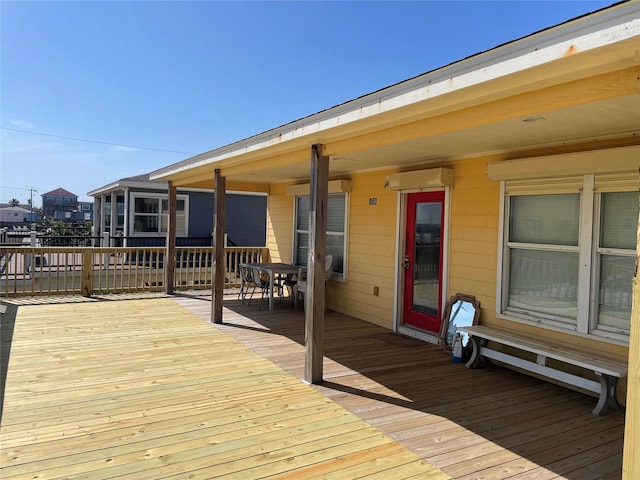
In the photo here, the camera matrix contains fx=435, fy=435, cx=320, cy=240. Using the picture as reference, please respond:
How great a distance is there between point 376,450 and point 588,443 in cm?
139

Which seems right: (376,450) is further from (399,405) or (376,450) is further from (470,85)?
(470,85)

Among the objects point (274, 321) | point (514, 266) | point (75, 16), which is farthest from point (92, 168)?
point (514, 266)

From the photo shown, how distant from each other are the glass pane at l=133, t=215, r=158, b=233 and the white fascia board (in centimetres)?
990

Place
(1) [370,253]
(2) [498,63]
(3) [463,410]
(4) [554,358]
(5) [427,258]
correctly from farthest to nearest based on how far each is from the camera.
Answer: (1) [370,253]
(5) [427,258]
(4) [554,358]
(3) [463,410]
(2) [498,63]

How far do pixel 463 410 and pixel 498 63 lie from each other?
8.03 ft

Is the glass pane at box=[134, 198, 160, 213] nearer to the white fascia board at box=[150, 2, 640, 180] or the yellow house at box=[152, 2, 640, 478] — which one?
the yellow house at box=[152, 2, 640, 478]

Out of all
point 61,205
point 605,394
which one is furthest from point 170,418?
point 61,205

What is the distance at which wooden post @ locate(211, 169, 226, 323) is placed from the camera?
5996mm

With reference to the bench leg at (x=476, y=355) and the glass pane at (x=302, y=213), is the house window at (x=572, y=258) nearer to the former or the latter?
the bench leg at (x=476, y=355)

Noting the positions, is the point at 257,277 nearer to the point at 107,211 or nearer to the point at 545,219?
the point at 545,219

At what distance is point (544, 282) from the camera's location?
4133mm

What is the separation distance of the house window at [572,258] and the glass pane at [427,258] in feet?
3.38

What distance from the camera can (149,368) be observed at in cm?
405

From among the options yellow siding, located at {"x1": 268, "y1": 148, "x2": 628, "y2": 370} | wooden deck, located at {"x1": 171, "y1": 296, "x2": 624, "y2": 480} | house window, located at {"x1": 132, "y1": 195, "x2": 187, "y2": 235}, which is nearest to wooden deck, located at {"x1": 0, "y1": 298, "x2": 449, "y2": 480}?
wooden deck, located at {"x1": 171, "y1": 296, "x2": 624, "y2": 480}
